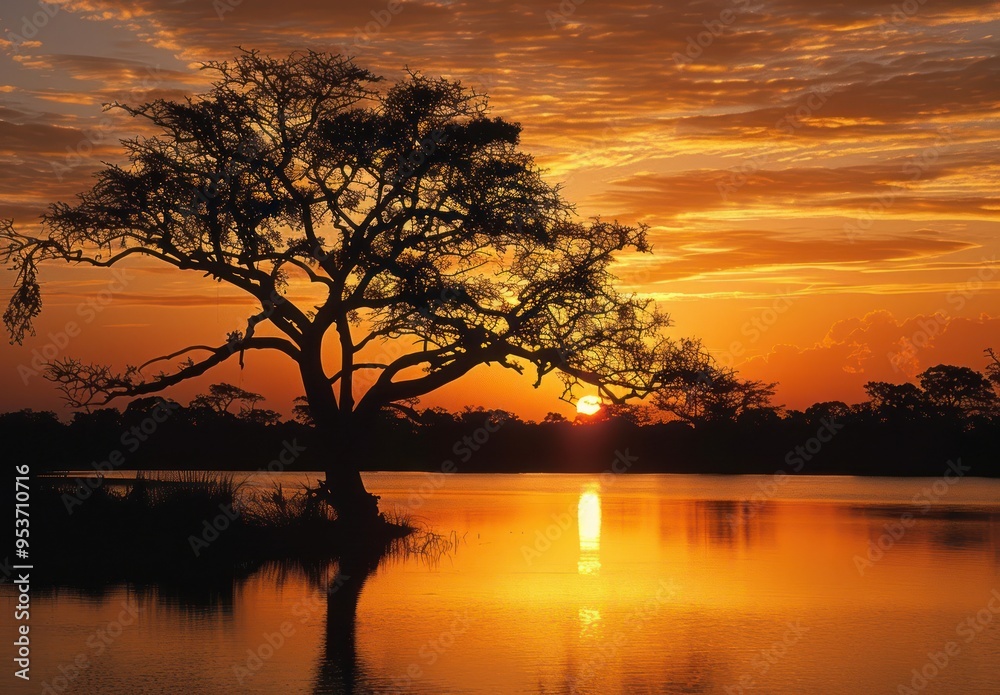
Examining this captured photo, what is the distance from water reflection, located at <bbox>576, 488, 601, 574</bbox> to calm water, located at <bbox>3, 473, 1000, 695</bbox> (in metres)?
0.17

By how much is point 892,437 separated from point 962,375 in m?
13.6

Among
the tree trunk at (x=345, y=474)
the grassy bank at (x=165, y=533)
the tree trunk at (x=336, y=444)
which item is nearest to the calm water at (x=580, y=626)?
the grassy bank at (x=165, y=533)

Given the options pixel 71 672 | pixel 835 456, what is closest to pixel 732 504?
pixel 71 672

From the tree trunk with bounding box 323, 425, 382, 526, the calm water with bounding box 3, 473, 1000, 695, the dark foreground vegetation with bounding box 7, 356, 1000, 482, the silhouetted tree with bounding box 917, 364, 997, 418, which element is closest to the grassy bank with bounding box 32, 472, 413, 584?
the tree trunk with bounding box 323, 425, 382, 526

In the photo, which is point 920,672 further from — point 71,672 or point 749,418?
point 749,418

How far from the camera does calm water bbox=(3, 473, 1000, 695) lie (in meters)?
12.9

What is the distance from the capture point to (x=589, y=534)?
32938 millimetres

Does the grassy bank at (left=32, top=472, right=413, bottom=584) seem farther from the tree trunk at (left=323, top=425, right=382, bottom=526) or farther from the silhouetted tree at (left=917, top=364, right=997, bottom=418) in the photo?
the silhouetted tree at (left=917, top=364, right=997, bottom=418)

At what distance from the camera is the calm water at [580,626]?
1292 centimetres

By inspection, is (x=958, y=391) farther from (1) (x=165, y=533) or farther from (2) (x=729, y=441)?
(1) (x=165, y=533)

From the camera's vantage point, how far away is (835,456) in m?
109

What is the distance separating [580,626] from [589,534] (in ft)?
54.3

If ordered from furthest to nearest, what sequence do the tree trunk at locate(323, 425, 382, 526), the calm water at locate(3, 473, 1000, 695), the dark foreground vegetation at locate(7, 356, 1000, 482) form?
the dark foreground vegetation at locate(7, 356, 1000, 482) → the tree trunk at locate(323, 425, 382, 526) → the calm water at locate(3, 473, 1000, 695)

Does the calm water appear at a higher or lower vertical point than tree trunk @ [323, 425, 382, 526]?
lower
